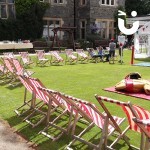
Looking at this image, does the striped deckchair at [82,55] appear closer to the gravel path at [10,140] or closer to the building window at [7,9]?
the building window at [7,9]

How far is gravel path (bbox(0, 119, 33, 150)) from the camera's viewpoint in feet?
A: 16.5

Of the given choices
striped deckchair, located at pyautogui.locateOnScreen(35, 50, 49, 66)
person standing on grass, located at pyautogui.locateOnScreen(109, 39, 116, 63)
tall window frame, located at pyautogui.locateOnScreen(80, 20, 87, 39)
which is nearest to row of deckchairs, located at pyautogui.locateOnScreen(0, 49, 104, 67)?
striped deckchair, located at pyautogui.locateOnScreen(35, 50, 49, 66)

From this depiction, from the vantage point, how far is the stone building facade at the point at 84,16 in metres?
30.7

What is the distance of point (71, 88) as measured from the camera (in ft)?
32.6

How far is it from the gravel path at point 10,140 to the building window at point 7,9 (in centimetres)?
2277

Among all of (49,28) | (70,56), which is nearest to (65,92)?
(70,56)

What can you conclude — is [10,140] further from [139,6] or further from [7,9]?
[139,6]

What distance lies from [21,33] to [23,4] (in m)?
2.63

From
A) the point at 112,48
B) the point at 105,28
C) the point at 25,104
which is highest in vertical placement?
the point at 105,28

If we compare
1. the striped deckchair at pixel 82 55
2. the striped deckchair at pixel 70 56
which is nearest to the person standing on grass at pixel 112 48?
the striped deckchair at pixel 82 55

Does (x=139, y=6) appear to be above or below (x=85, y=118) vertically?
above

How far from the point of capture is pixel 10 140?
17.6 feet

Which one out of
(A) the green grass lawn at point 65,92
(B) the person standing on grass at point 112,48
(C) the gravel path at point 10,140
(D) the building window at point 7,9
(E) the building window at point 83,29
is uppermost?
(D) the building window at point 7,9

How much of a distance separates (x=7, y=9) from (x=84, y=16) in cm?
860
